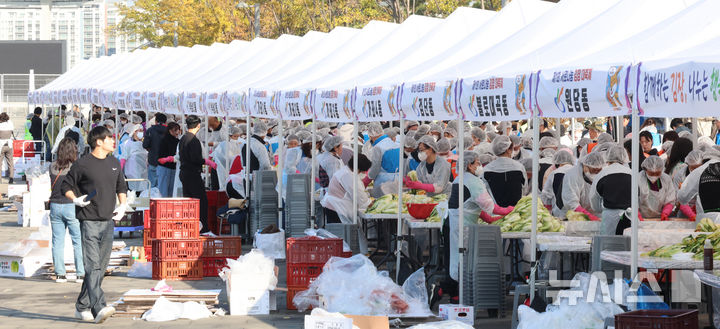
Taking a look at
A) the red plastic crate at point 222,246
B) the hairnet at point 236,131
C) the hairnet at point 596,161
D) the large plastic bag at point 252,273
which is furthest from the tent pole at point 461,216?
the hairnet at point 236,131

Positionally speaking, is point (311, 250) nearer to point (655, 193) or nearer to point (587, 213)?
point (587, 213)

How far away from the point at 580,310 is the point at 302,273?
4.60 metres

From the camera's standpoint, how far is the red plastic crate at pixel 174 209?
49.6 ft

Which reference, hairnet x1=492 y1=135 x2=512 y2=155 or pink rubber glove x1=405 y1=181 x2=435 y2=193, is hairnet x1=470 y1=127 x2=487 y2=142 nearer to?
pink rubber glove x1=405 y1=181 x2=435 y2=193

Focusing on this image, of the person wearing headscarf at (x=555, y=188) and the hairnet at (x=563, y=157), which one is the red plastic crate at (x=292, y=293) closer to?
the person wearing headscarf at (x=555, y=188)

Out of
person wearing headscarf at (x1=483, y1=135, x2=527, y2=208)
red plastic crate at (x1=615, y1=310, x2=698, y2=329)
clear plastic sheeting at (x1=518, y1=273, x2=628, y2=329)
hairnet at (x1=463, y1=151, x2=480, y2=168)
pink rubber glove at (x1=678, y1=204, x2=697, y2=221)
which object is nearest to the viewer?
red plastic crate at (x1=615, y1=310, x2=698, y2=329)

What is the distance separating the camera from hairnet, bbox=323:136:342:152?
55.6 feet

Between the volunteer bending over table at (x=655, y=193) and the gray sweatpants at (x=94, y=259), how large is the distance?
18.1ft

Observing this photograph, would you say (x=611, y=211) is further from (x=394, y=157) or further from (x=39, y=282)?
(x=39, y=282)

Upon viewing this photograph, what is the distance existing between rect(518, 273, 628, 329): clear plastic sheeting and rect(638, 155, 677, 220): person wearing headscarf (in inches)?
129

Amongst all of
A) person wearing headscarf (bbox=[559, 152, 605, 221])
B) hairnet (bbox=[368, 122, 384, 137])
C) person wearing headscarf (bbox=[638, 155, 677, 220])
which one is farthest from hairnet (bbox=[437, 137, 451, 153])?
hairnet (bbox=[368, 122, 384, 137])

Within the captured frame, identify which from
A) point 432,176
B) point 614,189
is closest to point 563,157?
point 432,176

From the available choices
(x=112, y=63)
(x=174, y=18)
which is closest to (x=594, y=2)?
(x=112, y=63)

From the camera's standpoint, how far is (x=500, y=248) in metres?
11.7
